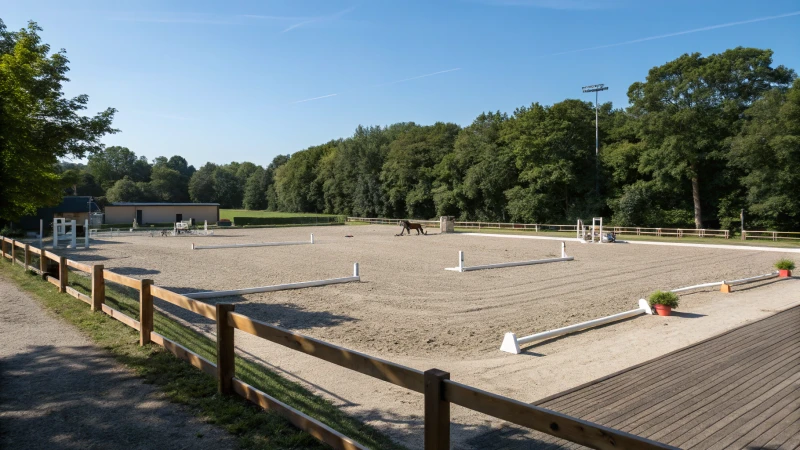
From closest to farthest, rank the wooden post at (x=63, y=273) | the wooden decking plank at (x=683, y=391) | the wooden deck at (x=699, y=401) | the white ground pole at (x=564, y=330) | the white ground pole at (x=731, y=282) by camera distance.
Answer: the wooden deck at (x=699, y=401), the wooden decking plank at (x=683, y=391), the white ground pole at (x=564, y=330), the wooden post at (x=63, y=273), the white ground pole at (x=731, y=282)

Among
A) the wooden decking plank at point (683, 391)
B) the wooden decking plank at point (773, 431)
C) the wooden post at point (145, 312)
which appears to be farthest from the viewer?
the wooden post at point (145, 312)

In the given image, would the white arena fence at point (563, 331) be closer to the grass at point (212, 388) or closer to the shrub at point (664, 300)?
the shrub at point (664, 300)

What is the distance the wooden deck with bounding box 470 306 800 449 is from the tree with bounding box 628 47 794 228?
1445 inches

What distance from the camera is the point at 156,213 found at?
59.9 meters

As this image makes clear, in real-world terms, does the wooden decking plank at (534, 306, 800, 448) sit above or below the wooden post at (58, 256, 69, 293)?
below

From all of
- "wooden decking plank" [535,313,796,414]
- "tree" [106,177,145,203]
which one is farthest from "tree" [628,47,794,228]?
"tree" [106,177,145,203]

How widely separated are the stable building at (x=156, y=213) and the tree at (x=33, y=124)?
144 feet

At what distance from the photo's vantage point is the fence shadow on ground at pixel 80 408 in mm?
3686

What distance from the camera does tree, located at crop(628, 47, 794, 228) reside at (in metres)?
38.4

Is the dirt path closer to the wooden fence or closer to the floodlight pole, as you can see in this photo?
the wooden fence

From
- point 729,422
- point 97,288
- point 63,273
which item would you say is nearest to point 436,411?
point 729,422

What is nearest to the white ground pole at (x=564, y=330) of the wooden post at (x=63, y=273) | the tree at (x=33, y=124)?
the wooden post at (x=63, y=273)

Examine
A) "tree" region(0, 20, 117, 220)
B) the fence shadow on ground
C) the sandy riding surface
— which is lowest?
the sandy riding surface

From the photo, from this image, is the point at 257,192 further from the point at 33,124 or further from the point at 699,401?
the point at 699,401
